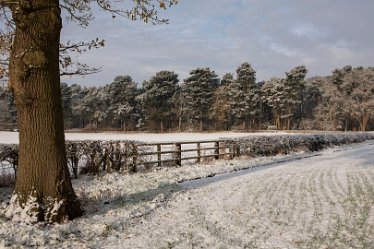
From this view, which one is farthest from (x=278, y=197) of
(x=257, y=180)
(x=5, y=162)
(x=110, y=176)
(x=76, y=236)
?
(x=5, y=162)

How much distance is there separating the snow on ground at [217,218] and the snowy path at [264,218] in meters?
0.02

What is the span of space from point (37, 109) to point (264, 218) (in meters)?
5.11

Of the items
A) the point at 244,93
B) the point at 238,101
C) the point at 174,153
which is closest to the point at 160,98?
the point at 238,101

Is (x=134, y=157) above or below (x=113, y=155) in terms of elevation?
below

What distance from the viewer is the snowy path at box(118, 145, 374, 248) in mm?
6603

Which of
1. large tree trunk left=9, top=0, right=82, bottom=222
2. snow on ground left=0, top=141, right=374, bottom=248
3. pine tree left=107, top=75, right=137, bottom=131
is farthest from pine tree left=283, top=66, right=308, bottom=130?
large tree trunk left=9, top=0, right=82, bottom=222

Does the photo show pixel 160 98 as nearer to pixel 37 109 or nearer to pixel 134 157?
pixel 134 157

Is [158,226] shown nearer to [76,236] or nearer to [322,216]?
[76,236]

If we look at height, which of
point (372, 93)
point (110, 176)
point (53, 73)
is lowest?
point (110, 176)

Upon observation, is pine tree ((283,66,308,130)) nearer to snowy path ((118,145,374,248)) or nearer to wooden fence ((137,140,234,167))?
wooden fence ((137,140,234,167))

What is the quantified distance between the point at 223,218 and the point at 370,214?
3.26 m

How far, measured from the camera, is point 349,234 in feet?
22.9

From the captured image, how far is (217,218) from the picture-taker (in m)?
8.18

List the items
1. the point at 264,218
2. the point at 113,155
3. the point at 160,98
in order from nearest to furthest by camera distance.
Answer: the point at 264,218 < the point at 113,155 < the point at 160,98
